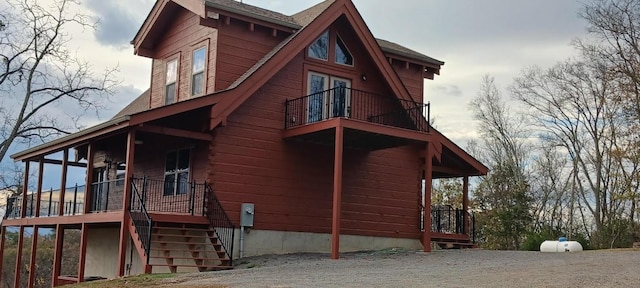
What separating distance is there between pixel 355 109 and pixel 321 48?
2.04 m

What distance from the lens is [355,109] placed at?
21.2 meters

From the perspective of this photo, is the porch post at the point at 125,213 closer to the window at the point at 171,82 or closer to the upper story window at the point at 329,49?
the window at the point at 171,82

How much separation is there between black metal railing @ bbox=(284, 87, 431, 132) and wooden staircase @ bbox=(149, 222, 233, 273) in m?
3.89

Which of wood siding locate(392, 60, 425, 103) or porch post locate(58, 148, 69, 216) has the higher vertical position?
wood siding locate(392, 60, 425, 103)

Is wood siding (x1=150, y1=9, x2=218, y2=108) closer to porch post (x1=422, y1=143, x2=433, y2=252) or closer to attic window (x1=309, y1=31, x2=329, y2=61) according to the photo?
attic window (x1=309, y1=31, x2=329, y2=61)

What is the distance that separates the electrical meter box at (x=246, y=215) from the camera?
62.0 ft

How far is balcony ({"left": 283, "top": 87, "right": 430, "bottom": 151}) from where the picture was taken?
18703mm

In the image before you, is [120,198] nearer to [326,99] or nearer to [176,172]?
[176,172]

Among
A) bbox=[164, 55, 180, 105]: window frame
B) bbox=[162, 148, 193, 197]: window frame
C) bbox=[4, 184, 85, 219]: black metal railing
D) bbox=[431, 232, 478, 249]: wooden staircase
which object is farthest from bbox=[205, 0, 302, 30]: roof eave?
bbox=[431, 232, 478, 249]: wooden staircase

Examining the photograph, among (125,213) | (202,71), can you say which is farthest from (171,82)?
(125,213)

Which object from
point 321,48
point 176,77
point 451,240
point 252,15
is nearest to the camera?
point 252,15

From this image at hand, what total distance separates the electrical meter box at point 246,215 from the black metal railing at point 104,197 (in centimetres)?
345

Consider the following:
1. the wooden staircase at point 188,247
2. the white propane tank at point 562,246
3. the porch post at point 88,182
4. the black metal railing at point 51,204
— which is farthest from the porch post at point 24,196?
the white propane tank at point 562,246

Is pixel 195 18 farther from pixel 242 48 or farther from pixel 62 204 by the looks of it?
pixel 62 204
